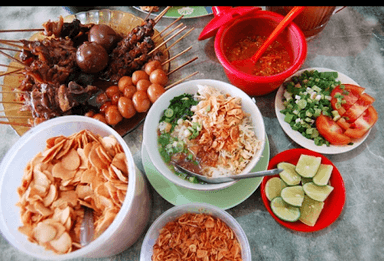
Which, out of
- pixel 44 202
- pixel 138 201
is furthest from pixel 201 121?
pixel 44 202

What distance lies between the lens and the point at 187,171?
1.52m

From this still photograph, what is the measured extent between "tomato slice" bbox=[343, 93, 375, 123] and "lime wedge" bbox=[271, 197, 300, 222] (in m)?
0.68

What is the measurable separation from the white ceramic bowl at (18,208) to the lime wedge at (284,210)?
723 millimetres

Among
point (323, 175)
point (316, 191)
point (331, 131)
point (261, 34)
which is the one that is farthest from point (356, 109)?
point (261, 34)

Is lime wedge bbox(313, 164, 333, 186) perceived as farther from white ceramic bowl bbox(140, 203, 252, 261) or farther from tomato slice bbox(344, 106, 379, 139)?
white ceramic bowl bbox(140, 203, 252, 261)

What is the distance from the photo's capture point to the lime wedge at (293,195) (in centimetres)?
148

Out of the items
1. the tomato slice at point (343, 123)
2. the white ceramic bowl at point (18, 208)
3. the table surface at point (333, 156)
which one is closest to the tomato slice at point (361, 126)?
the tomato slice at point (343, 123)

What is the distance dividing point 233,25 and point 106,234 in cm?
153

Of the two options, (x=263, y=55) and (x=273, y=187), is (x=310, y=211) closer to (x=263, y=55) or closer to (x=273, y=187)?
(x=273, y=187)

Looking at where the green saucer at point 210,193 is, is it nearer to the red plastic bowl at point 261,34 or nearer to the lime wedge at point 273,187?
the lime wedge at point 273,187

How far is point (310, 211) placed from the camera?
150 centimetres

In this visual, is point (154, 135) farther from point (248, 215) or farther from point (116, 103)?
point (248, 215)

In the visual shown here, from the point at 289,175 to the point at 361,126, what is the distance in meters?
0.55

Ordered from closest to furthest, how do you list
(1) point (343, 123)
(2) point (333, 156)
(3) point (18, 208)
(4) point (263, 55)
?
(3) point (18, 208)
(1) point (343, 123)
(2) point (333, 156)
(4) point (263, 55)
